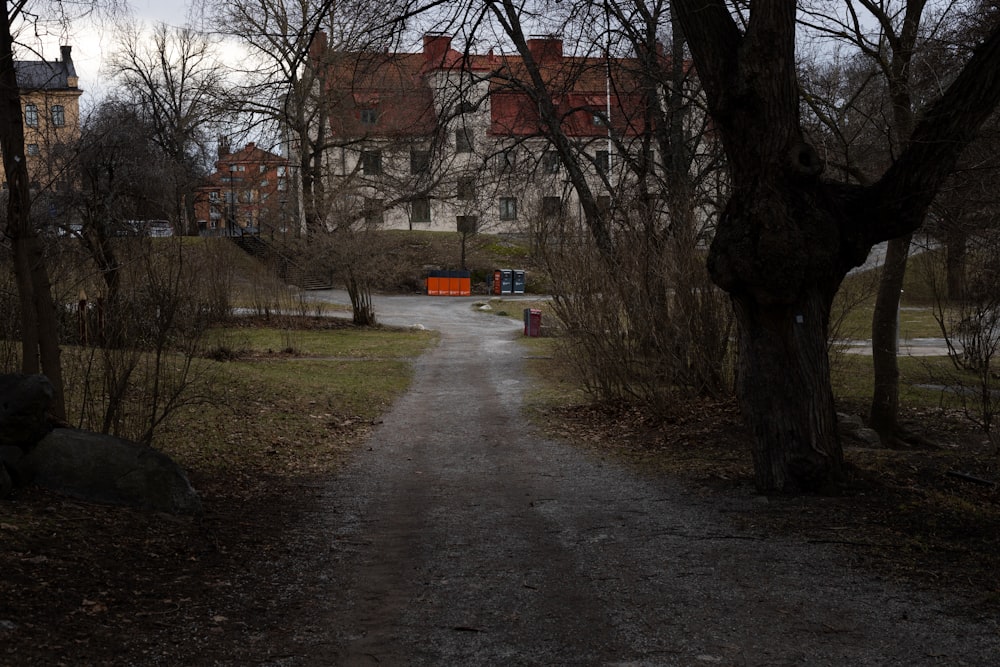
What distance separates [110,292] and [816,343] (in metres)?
6.84

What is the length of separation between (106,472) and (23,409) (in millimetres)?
768

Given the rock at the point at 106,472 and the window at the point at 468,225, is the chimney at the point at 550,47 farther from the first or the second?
the window at the point at 468,225

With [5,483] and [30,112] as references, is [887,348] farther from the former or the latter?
[30,112]

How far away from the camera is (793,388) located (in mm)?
8320

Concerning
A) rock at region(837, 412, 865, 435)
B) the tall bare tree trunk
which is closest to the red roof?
the tall bare tree trunk

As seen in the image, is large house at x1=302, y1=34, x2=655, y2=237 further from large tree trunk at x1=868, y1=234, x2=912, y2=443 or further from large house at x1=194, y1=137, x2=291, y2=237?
large house at x1=194, y1=137, x2=291, y2=237

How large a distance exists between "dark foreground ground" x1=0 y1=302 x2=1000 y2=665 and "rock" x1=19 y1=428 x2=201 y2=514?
20 cm

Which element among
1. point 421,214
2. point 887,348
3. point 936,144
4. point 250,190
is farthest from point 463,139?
point 421,214

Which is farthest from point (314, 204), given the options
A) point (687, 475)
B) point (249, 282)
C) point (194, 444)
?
point (687, 475)

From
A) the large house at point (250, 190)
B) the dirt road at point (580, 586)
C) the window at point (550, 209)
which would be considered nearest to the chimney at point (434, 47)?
the window at point (550, 209)

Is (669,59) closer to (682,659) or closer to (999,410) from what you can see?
(999,410)

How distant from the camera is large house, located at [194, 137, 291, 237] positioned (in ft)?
136

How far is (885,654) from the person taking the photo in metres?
4.65

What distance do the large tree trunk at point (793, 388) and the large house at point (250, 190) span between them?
29.2 m
